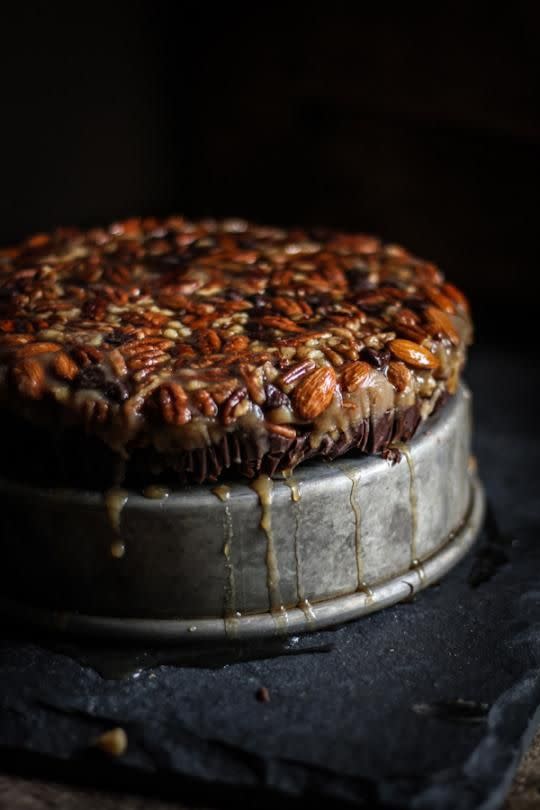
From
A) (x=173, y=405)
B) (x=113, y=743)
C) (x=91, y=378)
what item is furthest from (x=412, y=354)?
(x=113, y=743)

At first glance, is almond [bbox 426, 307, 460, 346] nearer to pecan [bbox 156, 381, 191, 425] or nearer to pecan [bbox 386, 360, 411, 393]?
pecan [bbox 386, 360, 411, 393]

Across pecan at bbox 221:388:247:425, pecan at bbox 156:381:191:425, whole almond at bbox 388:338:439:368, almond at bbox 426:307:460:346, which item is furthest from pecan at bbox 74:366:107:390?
almond at bbox 426:307:460:346

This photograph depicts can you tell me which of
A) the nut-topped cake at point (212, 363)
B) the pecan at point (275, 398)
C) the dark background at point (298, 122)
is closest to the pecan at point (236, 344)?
the nut-topped cake at point (212, 363)

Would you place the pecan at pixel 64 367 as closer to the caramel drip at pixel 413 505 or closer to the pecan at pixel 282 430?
the pecan at pixel 282 430

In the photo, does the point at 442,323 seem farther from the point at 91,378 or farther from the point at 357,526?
the point at 91,378

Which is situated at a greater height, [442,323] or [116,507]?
[442,323]

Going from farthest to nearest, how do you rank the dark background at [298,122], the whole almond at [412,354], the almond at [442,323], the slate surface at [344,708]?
the dark background at [298,122]
the almond at [442,323]
the whole almond at [412,354]
the slate surface at [344,708]

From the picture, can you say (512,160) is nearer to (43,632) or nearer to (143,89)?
(143,89)
